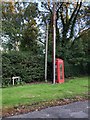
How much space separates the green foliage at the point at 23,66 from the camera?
532 inches

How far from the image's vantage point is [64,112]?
21.0ft

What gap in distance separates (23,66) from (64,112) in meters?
8.19

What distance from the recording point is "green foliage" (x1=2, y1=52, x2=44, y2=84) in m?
13.5

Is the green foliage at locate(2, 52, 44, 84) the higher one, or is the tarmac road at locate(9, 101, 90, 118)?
the green foliage at locate(2, 52, 44, 84)

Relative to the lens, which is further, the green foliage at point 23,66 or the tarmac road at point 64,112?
the green foliage at point 23,66

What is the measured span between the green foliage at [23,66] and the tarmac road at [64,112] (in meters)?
6.60

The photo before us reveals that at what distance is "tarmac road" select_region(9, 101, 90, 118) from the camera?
236 inches

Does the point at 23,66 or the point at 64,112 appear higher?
the point at 23,66

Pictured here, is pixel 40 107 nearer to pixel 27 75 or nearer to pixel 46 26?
pixel 27 75

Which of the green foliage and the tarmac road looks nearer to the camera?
the tarmac road

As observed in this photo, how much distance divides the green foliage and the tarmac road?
21.7ft

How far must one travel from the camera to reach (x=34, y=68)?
49.0ft

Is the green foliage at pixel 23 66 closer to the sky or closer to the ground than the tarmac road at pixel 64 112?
closer to the sky

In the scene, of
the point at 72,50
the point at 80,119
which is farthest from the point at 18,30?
the point at 80,119
